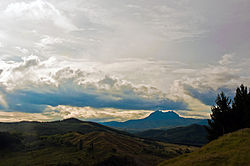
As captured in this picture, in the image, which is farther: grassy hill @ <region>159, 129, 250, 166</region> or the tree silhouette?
the tree silhouette

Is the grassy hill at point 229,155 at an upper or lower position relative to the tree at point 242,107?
lower

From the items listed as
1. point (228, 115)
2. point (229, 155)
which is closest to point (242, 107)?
point (228, 115)

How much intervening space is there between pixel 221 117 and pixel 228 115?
3022mm

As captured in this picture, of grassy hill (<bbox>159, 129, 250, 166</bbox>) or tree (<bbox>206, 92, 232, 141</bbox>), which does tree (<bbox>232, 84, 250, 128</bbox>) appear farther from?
grassy hill (<bbox>159, 129, 250, 166</bbox>)

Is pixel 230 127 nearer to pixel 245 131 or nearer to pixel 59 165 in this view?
pixel 245 131

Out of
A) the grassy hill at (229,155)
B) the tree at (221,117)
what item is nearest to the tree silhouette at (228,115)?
the tree at (221,117)

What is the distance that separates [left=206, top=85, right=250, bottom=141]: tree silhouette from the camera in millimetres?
87900

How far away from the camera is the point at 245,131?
55344mm

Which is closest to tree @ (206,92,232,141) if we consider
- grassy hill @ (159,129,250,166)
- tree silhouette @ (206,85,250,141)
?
tree silhouette @ (206,85,250,141)

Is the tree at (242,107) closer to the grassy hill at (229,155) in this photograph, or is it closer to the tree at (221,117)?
the tree at (221,117)

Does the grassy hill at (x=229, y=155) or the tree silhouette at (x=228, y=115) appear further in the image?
the tree silhouette at (x=228, y=115)

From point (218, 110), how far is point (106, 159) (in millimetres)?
100560

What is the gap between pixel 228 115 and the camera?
296ft

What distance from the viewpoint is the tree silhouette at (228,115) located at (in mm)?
87900
